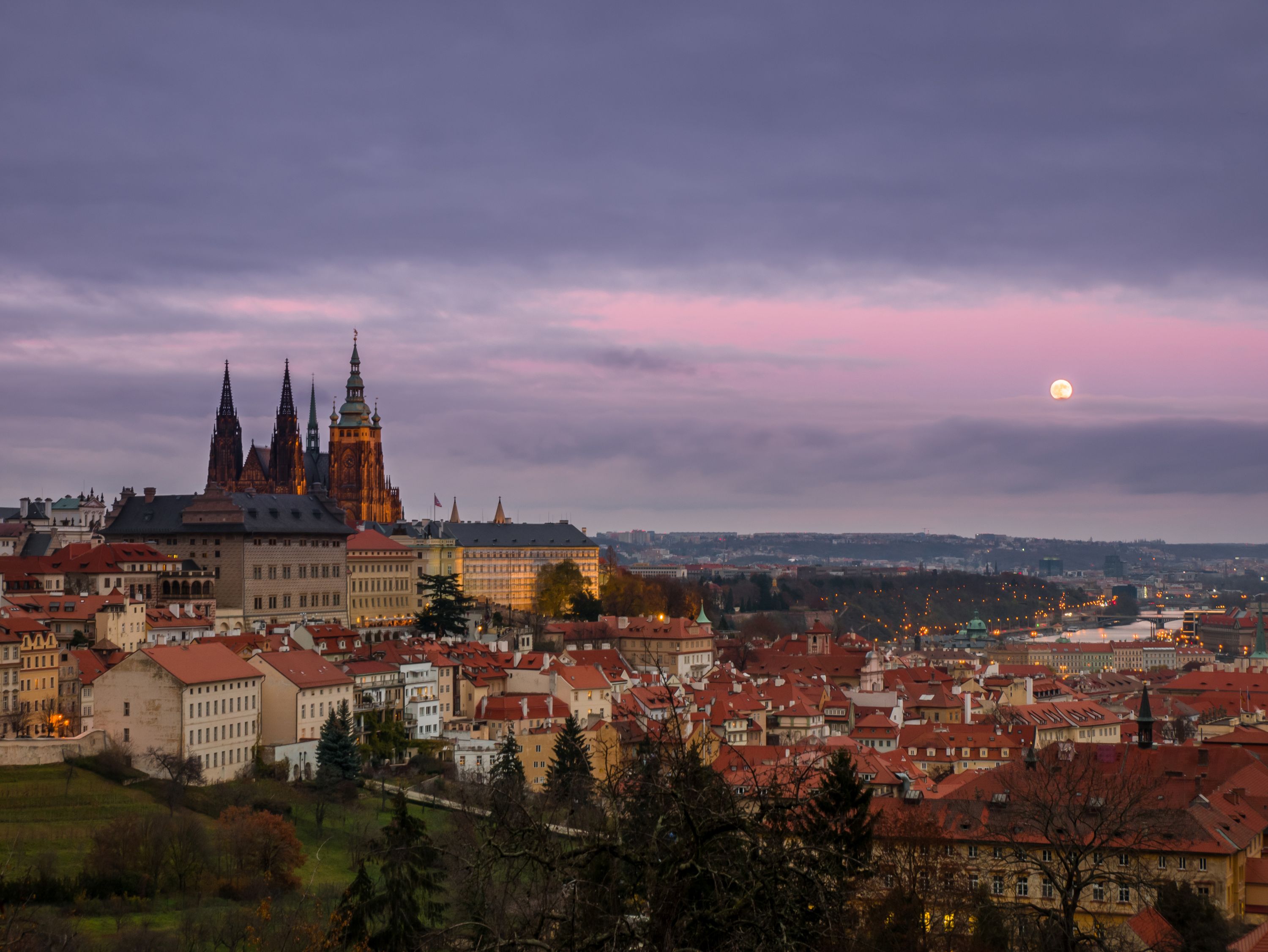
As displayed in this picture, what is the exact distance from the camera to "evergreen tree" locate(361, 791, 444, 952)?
35906 millimetres

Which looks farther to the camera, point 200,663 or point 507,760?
point 507,760

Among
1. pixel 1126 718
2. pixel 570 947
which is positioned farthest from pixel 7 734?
pixel 1126 718

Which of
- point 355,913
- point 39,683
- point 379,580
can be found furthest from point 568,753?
point 379,580

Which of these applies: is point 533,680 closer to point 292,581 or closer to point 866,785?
point 292,581

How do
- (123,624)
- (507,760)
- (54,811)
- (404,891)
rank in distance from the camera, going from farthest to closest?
(123,624), (507,760), (54,811), (404,891)

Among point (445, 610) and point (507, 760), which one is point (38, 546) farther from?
point (507, 760)

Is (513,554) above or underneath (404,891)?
above

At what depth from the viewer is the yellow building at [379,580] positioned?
371ft

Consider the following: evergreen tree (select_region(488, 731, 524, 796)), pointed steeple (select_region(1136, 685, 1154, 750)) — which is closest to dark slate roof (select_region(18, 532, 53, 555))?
evergreen tree (select_region(488, 731, 524, 796))

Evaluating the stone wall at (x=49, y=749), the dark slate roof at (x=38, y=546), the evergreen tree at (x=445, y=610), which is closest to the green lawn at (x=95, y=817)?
the stone wall at (x=49, y=749)

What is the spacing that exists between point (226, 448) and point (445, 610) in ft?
205

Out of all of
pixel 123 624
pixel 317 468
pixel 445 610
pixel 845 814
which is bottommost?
pixel 845 814

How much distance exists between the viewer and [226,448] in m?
156

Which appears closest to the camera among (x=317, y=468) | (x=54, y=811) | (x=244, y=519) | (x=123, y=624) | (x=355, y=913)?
(x=355, y=913)
